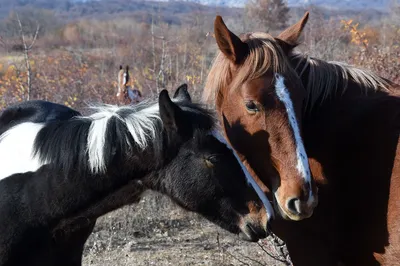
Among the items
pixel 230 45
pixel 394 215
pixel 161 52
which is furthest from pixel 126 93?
pixel 394 215

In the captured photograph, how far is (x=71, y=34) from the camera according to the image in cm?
2403

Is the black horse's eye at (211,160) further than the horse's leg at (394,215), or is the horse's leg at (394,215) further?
the black horse's eye at (211,160)

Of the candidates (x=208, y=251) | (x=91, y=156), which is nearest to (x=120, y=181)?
(x=91, y=156)

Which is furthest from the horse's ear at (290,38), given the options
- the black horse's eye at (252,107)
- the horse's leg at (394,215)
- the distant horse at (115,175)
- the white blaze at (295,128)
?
the horse's leg at (394,215)

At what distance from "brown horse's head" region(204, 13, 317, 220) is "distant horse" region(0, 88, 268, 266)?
0.14 meters

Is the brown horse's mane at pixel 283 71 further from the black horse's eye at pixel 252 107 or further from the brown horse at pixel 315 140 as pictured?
the black horse's eye at pixel 252 107

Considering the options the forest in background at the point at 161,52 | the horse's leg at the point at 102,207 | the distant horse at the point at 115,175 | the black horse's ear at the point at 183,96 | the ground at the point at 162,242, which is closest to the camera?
A: the distant horse at the point at 115,175

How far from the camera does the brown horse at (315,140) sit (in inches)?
96.7

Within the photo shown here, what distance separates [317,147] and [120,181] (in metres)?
1.17

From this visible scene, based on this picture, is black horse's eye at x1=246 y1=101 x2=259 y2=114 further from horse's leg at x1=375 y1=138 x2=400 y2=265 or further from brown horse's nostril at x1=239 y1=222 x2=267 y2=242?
horse's leg at x1=375 y1=138 x2=400 y2=265

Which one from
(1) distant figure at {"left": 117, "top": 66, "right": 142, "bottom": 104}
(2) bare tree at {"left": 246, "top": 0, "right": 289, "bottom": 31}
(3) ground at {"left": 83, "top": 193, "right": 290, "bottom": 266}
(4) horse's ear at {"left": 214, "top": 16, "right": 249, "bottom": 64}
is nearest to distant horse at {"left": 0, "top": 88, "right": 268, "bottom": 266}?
(4) horse's ear at {"left": 214, "top": 16, "right": 249, "bottom": 64}

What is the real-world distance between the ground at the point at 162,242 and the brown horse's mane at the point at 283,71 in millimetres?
1953

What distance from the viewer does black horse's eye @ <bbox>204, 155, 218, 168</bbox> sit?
104 inches

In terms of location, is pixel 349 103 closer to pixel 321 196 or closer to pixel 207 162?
pixel 321 196
